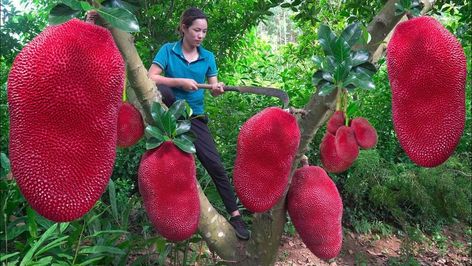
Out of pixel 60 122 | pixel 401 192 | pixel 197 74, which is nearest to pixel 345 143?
pixel 197 74

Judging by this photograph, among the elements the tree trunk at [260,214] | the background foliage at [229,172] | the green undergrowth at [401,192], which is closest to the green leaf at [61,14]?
the tree trunk at [260,214]

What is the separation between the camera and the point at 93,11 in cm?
59

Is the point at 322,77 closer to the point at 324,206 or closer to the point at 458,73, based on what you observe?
the point at 458,73

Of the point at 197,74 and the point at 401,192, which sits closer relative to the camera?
the point at 197,74

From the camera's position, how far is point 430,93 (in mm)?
654

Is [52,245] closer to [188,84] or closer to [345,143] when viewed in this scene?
[188,84]

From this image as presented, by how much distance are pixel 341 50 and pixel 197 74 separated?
0.80 meters

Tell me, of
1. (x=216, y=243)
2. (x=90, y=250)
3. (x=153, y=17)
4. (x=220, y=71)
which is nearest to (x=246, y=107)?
(x=220, y=71)

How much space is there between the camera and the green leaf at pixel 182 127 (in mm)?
1005

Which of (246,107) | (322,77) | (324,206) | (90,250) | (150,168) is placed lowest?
(246,107)

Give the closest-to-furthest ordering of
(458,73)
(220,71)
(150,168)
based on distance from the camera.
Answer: (458,73)
(150,168)
(220,71)

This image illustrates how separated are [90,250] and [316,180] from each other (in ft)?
3.18

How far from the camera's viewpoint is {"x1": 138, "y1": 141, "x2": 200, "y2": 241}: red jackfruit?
100 centimetres

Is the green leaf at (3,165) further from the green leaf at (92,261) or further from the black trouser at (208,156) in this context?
the black trouser at (208,156)
